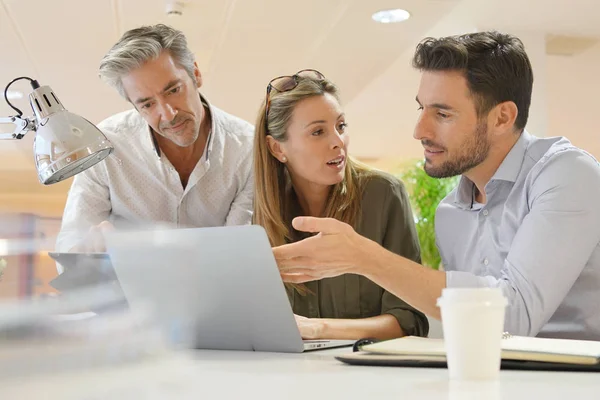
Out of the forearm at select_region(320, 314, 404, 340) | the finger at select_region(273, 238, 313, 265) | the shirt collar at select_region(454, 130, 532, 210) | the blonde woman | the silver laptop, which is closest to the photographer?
the silver laptop

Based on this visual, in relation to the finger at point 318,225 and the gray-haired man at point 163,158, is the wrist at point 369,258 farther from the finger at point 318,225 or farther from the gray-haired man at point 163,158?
the gray-haired man at point 163,158

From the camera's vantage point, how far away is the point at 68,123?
1.30 m

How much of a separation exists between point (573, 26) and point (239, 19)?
230 cm

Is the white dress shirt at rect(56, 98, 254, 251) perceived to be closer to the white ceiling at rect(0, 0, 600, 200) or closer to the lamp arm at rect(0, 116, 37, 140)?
the lamp arm at rect(0, 116, 37, 140)

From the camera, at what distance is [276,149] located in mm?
2111

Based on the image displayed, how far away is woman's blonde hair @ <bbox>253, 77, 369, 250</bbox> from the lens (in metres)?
1.93

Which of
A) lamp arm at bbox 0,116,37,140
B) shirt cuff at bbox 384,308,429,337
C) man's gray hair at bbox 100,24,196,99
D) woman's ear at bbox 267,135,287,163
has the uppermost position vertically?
man's gray hair at bbox 100,24,196,99

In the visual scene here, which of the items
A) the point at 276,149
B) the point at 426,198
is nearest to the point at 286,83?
the point at 276,149

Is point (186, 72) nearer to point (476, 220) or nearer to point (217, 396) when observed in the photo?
point (476, 220)

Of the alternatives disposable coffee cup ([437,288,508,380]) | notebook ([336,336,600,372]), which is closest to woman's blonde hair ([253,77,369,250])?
notebook ([336,336,600,372])

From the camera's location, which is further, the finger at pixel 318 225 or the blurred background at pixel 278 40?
the blurred background at pixel 278 40

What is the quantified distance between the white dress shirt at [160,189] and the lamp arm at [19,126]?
0.79 meters

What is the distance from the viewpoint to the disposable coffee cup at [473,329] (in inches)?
28.5

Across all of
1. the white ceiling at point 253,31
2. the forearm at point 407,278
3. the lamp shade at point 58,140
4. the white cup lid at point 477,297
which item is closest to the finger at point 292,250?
the forearm at point 407,278
